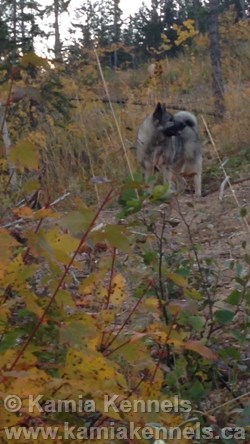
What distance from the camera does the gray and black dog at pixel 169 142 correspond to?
8.80 metres

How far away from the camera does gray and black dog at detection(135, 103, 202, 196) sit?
880 cm

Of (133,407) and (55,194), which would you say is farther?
(55,194)

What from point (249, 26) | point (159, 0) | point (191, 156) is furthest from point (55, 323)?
point (159, 0)

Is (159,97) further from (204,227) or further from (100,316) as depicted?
(100,316)

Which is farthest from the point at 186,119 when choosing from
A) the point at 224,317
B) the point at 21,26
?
the point at 224,317

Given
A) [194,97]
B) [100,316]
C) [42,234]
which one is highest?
[42,234]

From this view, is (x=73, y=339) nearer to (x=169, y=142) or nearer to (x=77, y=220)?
(x=77, y=220)

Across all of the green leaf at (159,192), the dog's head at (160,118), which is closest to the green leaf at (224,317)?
the green leaf at (159,192)

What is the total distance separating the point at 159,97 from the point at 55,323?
1087 centimetres

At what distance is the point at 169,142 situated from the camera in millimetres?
9016

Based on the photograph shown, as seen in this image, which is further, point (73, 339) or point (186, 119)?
point (186, 119)

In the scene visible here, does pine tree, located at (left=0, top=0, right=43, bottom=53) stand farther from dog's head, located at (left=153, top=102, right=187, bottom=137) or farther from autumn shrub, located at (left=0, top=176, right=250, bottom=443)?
autumn shrub, located at (left=0, top=176, right=250, bottom=443)

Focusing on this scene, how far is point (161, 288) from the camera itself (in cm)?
264

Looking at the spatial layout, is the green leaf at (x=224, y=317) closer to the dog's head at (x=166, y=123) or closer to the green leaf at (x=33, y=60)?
the green leaf at (x=33, y=60)
